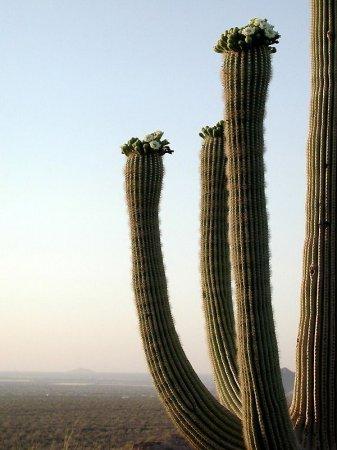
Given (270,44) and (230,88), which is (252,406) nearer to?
(230,88)

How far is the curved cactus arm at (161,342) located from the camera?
6879mm

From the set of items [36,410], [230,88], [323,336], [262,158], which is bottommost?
[36,410]

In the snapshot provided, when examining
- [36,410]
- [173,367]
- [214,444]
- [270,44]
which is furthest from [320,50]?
[36,410]

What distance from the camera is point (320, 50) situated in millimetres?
7270

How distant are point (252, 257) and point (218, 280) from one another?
157cm

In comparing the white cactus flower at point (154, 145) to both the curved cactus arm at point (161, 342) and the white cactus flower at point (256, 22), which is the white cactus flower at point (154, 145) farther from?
the white cactus flower at point (256, 22)

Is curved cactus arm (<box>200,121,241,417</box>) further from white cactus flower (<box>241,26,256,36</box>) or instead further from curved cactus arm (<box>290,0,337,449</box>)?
white cactus flower (<box>241,26,256,36</box>)

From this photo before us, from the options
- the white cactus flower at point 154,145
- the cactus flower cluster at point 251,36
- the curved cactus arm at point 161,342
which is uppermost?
the cactus flower cluster at point 251,36

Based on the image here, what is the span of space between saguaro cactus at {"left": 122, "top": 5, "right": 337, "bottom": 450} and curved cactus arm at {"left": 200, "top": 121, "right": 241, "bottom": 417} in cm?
1

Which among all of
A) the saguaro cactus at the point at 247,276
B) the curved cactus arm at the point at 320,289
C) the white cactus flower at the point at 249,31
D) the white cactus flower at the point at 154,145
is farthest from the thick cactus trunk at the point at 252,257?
the white cactus flower at the point at 154,145

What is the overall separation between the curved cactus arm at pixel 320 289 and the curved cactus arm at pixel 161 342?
0.78 m

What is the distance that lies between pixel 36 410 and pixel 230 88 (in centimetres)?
4394

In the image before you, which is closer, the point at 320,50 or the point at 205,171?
the point at 320,50

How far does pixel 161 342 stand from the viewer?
22.9 ft
